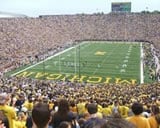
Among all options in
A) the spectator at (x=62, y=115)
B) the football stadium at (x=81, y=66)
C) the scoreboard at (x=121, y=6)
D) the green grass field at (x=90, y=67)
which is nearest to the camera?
the spectator at (x=62, y=115)

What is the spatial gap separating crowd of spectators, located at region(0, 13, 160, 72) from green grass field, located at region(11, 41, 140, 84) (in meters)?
3.30

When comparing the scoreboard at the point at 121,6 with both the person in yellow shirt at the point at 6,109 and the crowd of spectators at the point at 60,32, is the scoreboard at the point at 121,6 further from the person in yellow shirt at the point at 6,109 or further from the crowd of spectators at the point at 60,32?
the person in yellow shirt at the point at 6,109

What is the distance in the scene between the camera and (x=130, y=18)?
10038 cm

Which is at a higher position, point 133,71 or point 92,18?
point 92,18

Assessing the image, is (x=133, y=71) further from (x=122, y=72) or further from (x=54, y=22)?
(x=54, y=22)

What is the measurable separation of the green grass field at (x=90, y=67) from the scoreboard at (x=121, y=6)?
141ft

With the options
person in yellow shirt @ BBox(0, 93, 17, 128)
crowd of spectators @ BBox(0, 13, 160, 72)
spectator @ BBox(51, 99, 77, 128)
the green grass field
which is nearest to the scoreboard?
crowd of spectators @ BBox(0, 13, 160, 72)

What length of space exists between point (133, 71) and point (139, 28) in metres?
47.5

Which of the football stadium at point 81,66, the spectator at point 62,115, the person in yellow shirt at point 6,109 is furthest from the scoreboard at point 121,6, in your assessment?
the spectator at point 62,115

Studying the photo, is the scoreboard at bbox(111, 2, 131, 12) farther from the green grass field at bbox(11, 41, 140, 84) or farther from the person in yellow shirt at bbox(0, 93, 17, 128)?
the person in yellow shirt at bbox(0, 93, 17, 128)

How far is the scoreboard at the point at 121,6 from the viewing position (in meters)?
105

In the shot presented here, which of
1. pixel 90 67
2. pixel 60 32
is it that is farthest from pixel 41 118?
pixel 60 32

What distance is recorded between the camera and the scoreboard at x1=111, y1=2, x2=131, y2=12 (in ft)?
346

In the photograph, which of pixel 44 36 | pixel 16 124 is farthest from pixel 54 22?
pixel 16 124
